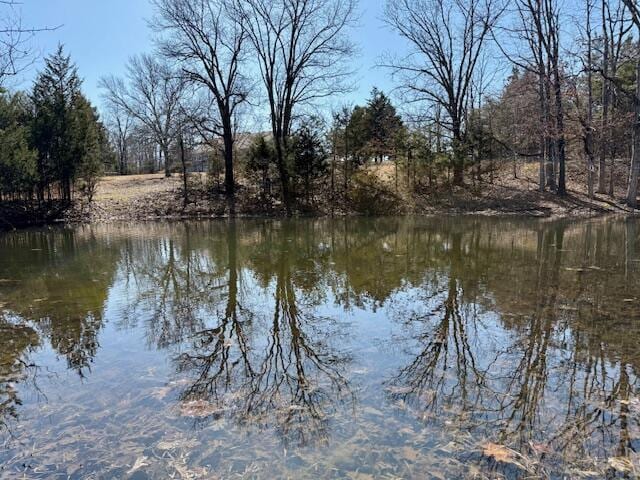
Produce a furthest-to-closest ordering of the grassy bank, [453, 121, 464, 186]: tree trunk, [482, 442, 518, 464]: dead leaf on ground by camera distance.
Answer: [453, 121, 464, 186]: tree trunk < the grassy bank < [482, 442, 518, 464]: dead leaf on ground

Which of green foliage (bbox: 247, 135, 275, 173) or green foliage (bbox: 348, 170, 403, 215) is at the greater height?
green foliage (bbox: 247, 135, 275, 173)

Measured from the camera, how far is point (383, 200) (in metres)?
25.0

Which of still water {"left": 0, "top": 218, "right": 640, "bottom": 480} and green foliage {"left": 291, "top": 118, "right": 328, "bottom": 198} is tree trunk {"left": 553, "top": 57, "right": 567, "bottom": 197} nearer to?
green foliage {"left": 291, "top": 118, "right": 328, "bottom": 198}

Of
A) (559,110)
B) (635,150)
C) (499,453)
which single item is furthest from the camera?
(559,110)

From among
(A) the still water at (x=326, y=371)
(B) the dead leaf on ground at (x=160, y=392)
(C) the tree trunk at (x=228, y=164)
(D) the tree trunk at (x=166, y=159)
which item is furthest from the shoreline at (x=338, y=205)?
(B) the dead leaf on ground at (x=160, y=392)

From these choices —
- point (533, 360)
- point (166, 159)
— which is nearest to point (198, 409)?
point (533, 360)

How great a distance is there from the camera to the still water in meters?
3.17

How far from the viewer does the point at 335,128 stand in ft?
84.9

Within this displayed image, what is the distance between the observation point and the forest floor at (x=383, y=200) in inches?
910

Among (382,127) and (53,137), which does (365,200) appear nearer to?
(382,127)

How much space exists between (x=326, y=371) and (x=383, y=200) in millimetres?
20962

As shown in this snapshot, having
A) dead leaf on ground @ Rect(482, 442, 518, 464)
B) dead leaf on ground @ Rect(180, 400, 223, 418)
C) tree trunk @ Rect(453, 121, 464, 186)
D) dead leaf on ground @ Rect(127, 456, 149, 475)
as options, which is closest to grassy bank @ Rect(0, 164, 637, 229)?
tree trunk @ Rect(453, 121, 464, 186)

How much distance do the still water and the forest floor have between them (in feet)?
44.7

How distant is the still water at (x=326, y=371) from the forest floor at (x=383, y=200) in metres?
13.6
